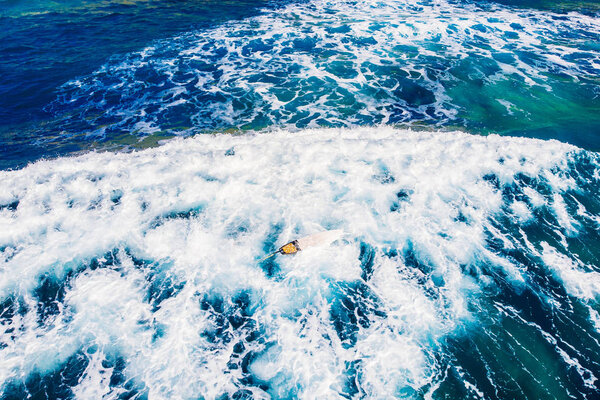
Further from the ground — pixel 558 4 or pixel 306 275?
pixel 558 4

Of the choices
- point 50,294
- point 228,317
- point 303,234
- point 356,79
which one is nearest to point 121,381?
point 228,317

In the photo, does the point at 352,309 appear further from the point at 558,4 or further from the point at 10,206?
the point at 558,4

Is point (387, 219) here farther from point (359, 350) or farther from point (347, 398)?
point (347, 398)

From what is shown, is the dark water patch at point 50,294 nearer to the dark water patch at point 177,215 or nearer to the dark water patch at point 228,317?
the dark water patch at point 177,215

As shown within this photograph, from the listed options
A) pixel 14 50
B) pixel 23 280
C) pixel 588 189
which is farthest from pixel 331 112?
pixel 14 50

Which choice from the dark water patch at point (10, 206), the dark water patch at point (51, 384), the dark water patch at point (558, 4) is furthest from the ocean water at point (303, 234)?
the dark water patch at point (558, 4)

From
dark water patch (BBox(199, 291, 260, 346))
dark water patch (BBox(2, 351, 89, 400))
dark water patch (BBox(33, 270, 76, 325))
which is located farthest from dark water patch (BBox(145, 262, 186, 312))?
dark water patch (BBox(33, 270, 76, 325))
